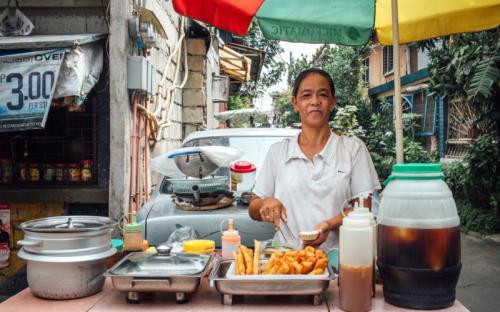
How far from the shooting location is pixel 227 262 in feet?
8.33

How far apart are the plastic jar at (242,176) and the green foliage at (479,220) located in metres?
7.26

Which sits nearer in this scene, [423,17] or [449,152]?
[423,17]

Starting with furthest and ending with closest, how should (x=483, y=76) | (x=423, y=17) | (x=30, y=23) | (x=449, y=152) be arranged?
(x=449, y=152) < (x=483, y=76) < (x=30, y=23) < (x=423, y=17)

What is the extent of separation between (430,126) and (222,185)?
48.1 ft

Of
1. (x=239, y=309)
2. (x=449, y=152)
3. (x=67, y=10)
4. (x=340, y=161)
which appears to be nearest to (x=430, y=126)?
(x=449, y=152)

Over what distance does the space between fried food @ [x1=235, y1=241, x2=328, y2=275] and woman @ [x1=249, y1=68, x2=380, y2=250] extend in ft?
2.01

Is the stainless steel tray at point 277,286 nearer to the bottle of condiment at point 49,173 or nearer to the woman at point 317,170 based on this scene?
the woman at point 317,170

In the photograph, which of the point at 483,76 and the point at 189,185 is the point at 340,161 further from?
the point at 483,76

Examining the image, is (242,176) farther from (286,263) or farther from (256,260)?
(286,263)

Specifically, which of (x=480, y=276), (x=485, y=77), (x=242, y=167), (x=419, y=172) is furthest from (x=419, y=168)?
(x=485, y=77)

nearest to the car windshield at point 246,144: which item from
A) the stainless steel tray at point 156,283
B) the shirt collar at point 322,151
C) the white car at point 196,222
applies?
the white car at point 196,222

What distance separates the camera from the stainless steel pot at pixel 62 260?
2.25 meters

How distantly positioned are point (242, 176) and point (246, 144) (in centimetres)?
55

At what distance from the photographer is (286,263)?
2.29 m
